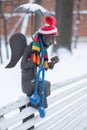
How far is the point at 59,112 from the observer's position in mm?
5289

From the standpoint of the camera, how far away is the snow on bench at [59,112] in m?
4.30

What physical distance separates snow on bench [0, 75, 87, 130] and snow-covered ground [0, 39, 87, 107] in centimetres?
158

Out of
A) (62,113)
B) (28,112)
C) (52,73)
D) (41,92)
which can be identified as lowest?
(52,73)

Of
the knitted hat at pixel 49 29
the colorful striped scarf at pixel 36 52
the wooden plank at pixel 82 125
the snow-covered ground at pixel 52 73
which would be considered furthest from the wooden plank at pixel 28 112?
the snow-covered ground at pixel 52 73

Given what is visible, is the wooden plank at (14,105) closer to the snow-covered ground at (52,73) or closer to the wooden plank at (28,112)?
the wooden plank at (28,112)

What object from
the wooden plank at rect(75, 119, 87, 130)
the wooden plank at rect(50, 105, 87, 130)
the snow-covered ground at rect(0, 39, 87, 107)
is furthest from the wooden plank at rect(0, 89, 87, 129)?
the snow-covered ground at rect(0, 39, 87, 107)

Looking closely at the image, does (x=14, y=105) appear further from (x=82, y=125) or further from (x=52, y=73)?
(x=52, y=73)

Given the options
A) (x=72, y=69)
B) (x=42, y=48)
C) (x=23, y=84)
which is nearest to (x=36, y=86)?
(x=23, y=84)

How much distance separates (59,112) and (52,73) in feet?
20.3

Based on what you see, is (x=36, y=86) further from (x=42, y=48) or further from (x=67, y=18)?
(x=67, y=18)

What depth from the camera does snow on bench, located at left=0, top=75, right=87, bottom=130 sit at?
14.1ft

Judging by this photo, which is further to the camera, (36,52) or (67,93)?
(67,93)

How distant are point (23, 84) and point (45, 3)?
661 inches

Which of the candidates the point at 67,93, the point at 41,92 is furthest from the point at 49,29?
the point at 67,93
